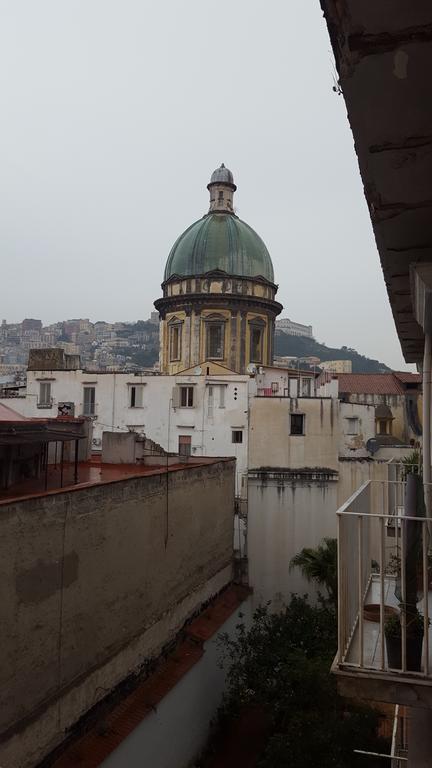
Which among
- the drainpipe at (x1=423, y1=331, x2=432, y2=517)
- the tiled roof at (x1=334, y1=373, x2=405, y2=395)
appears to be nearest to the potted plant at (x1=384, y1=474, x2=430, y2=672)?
the drainpipe at (x1=423, y1=331, x2=432, y2=517)

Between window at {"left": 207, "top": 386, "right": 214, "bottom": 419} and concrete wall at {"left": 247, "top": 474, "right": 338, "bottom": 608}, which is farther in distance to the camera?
window at {"left": 207, "top": 386, "right": 214, "bottom": 419}

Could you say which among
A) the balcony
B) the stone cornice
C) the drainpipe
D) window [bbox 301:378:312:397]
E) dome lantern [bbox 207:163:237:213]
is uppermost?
dome lantern [bbox 207:163:237:213]

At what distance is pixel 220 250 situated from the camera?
42375 mm

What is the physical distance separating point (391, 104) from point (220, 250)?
40783 millimetres

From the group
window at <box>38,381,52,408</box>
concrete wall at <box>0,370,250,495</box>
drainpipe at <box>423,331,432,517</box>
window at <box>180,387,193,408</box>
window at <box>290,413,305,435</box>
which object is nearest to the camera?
drainpipe at <box>423,331,432,517</box>

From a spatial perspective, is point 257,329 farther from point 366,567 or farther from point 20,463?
point 366,567

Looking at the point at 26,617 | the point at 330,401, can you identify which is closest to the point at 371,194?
the point at 26,617

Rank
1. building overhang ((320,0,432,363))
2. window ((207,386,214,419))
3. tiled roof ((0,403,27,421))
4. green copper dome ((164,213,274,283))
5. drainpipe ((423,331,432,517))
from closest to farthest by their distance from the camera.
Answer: building overhang ((320,0,432,363))
drainpipe ((423,331,432,517))
tiled roof ((0,403,27,421))
window ((207,386,214,419))
green copper dome ((164,213,274,283))

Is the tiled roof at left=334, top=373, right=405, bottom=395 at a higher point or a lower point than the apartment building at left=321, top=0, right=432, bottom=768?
higher

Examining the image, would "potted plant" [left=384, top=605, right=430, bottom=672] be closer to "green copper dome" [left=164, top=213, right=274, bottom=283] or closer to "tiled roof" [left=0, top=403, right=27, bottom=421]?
"tiled roof" [left=0, top=403, right=27, bottom=421]

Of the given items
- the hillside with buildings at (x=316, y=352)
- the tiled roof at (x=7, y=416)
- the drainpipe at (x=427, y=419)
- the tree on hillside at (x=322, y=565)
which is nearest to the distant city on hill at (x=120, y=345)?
the hillside with buildings at (x=316, y=352)

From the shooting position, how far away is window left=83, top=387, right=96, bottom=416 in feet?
113

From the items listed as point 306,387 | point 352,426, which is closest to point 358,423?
point 352,426

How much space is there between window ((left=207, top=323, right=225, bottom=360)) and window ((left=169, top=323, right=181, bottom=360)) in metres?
2.41
